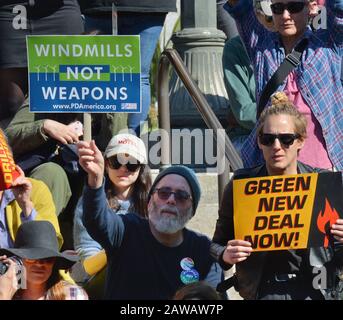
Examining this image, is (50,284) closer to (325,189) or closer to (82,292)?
(82,292)

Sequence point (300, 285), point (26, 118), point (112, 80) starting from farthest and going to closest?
point (26, 118) → point (112, 80) → point (300, 285)

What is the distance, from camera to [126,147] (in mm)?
8719

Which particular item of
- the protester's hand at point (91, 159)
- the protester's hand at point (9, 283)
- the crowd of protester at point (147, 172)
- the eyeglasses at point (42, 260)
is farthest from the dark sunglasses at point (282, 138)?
the protester's hand at point (9, 283)

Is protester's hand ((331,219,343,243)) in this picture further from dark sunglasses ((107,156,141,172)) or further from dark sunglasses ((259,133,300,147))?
dark sunglasses ((107,156,141,172))

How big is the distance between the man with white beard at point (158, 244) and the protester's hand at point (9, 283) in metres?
0.46

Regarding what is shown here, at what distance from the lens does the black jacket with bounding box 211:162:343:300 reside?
7.97m

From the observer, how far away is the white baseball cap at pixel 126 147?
8719mm

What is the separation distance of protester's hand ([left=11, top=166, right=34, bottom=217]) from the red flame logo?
1.37m

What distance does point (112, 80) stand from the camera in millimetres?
8484

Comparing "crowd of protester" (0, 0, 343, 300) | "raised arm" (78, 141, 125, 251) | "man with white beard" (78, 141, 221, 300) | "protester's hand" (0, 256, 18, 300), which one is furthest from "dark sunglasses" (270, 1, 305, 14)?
"protester's hand" (0, 256, 18, 300)

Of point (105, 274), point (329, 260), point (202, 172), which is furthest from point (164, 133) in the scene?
point (329, 260)

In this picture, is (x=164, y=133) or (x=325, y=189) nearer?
(x=325, y=189)

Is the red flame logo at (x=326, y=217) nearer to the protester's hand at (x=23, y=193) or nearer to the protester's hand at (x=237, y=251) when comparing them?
the protester's hand at (x=237, y=251)

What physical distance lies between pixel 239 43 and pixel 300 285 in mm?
1941
